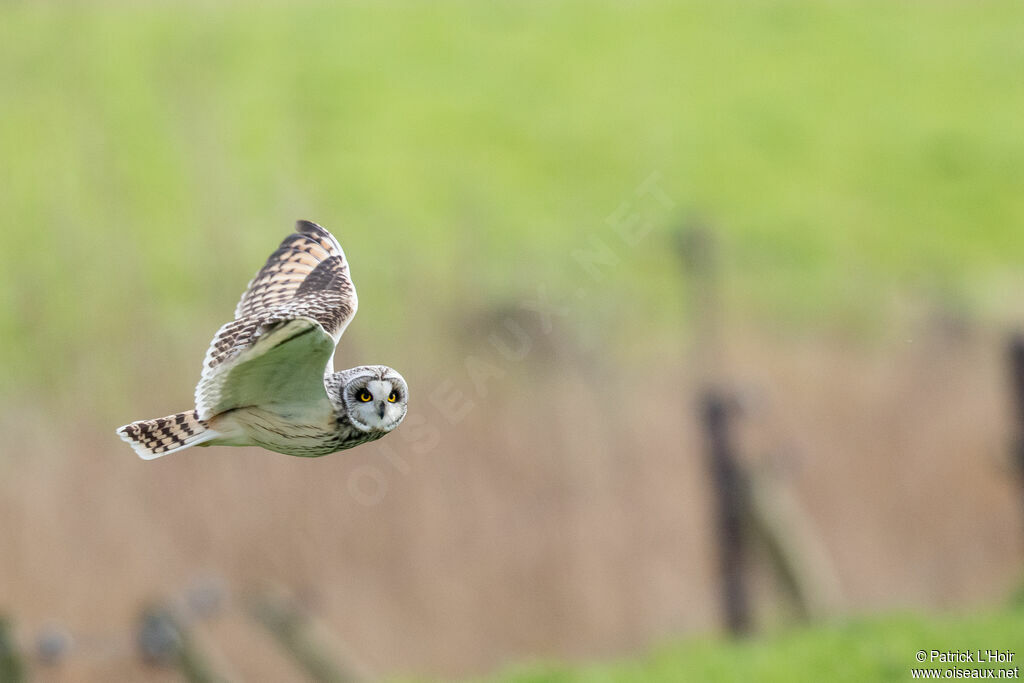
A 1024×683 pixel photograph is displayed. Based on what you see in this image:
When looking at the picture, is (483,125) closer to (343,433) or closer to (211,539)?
(211,539)

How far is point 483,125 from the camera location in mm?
14953

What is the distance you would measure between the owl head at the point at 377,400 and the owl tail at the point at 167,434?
30 cm

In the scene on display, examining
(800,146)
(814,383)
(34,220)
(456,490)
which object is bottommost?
(456,490)

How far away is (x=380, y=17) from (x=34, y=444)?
37.4 ft

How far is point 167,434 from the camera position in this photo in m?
2.69

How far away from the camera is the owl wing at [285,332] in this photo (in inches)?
92.7

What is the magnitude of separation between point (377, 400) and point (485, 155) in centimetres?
1184

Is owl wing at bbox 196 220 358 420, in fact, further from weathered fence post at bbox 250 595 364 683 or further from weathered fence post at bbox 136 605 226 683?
weathered fence post at bbox 250 595 364 683

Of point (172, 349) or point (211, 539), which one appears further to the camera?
point (172, 349)

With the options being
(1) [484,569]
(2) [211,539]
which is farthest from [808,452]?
(2) [211,539]

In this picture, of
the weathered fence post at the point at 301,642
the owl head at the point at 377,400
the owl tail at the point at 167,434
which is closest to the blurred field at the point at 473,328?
the weathered fence post at the point at 301,642

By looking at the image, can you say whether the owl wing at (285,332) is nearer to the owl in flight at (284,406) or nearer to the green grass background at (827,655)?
the owl in flight at (284,406)

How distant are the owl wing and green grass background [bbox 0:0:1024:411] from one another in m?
3.67

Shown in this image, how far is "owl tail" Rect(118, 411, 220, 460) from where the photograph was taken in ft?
8.63
